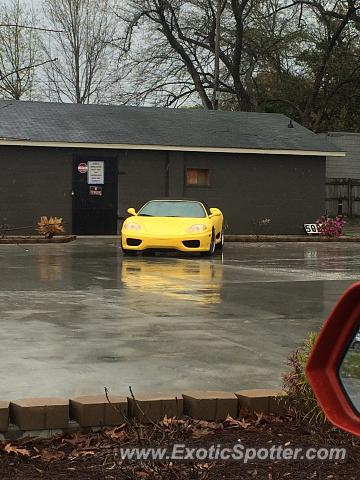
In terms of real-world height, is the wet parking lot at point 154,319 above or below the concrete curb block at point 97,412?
below

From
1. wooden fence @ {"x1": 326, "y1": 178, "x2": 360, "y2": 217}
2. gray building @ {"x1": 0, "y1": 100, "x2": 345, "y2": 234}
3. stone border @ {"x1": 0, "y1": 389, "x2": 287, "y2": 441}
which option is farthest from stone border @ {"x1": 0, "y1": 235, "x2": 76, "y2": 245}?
stone border @ {"x1": 0, "y1": 389, "x2": 287, "y2": 441}

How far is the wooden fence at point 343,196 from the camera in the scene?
29.6 metres

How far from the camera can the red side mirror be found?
6.66 feet

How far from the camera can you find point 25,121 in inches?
922

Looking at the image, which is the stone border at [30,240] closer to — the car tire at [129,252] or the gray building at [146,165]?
the gray building at [146,165]

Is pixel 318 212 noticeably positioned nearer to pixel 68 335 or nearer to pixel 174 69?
pixel 174 69

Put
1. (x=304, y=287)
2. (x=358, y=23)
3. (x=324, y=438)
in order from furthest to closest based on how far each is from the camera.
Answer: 1. (x=358, y=23)
2. (x=304, y=287)
3. (x=324, y=438)

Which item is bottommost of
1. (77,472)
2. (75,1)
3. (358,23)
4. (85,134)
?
(77,472)

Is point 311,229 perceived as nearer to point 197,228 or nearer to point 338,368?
point 197,228

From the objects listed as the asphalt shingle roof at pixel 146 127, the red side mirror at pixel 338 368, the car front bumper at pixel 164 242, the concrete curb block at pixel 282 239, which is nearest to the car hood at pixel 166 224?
the car front bumper at pixel 164 242

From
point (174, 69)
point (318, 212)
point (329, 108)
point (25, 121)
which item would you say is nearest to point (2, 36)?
point (174, 69)

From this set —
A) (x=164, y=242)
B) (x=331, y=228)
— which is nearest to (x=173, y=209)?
(x=164, y=242)

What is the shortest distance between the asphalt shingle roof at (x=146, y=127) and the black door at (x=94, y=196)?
81 cm

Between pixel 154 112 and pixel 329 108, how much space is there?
14.7 m
